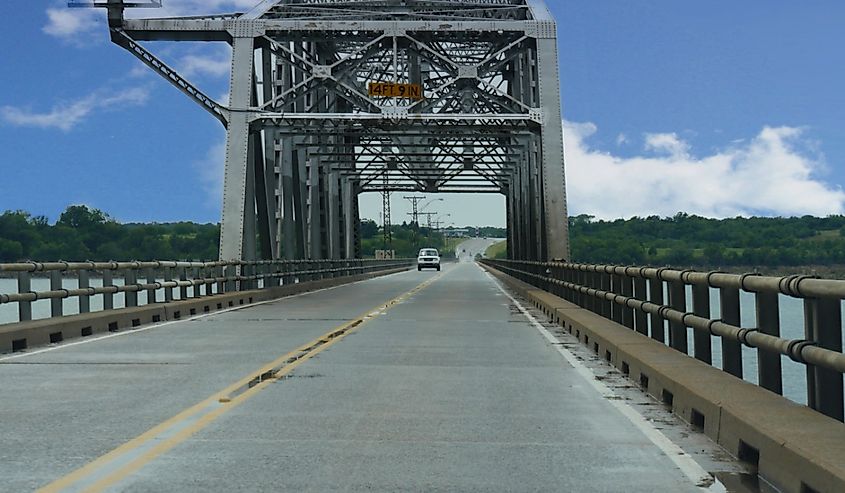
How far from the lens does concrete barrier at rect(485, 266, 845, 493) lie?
20.1 ft

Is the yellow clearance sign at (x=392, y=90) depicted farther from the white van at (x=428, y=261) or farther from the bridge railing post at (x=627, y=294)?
the white van at (x=428, y=261)

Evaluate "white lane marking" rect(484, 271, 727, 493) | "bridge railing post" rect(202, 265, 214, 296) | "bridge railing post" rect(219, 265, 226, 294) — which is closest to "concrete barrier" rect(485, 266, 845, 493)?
"white lane marking" rect(484, 271, 727, 493)

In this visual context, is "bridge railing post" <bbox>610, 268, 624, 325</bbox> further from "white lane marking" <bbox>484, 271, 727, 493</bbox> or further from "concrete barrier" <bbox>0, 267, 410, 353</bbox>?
"concrete barrier" <bbox>0, 267, 410, 353</bbox>

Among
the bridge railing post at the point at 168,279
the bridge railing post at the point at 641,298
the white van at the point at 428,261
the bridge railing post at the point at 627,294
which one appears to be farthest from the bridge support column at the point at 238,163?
the white van at the point at 428,261

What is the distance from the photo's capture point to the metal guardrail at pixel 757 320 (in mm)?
7352

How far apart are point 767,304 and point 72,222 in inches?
1300

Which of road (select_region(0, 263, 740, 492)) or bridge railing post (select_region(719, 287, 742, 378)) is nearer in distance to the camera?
road (select_region(0, 263, 740, 492))

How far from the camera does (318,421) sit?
903cm

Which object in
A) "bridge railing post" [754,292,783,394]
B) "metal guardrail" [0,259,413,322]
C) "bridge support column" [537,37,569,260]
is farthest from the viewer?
"bridge support column" [537,37,569,260]

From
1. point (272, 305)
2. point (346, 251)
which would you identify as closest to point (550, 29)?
point (272, 305)

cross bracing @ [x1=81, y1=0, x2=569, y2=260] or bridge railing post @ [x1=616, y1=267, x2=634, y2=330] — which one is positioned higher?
cross bracing @ [x1=81, y1=0, x2=569, y2=260]

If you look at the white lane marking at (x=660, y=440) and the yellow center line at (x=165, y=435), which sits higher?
the yellow center line at (x=165, y=435)

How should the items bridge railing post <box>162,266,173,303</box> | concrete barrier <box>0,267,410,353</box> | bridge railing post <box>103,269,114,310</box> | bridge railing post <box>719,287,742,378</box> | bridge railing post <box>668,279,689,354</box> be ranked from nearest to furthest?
bridge railing post <box>719,287,742,378</box> → bridge railing post <box>668,279,689,354</box> → concrete barrier <box>0,267,410,353</box> → bridge railing post <box>103,269,114,310</box> → bridge railing post <box>162,266,173,303</box>

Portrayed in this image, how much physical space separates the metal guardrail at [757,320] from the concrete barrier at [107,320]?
8.53 m
